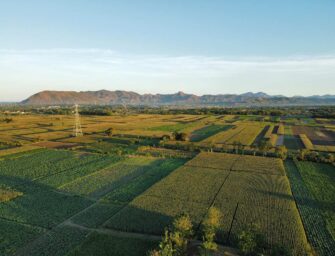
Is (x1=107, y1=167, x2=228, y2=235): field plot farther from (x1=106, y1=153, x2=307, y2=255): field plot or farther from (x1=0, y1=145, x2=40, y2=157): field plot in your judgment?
(x1=0, y1=145, x2=40, y2=157): field plot

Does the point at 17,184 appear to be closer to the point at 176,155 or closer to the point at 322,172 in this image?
the point at 176,155

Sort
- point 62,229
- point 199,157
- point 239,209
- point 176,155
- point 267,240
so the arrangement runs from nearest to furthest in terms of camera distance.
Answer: point 267,240
point 62,229
point 239,209
point 199,157
point 176,155

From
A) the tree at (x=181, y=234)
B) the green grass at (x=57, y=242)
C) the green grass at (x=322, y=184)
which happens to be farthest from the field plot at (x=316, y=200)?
the green grass at (x=57, y=242)

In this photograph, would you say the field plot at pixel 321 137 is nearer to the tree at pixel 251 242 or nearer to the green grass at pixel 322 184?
the green grass at pixel 322 184

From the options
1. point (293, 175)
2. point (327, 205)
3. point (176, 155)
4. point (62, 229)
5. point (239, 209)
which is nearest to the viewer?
point (62, 229)

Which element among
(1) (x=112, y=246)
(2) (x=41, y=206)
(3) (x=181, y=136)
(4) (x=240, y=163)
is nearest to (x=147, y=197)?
(1) (x=112, y=246)

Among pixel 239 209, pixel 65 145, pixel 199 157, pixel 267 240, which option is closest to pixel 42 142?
pixel 65 145
